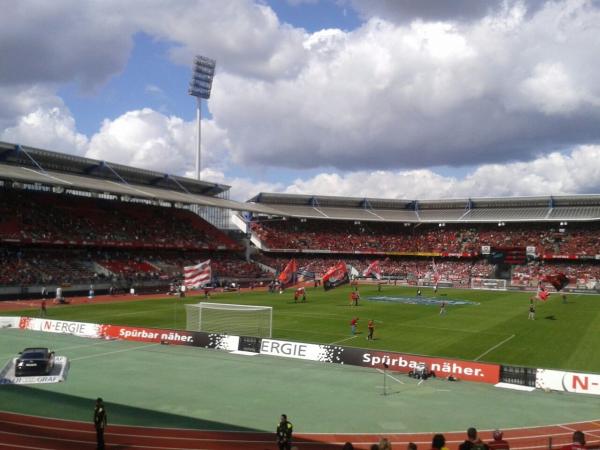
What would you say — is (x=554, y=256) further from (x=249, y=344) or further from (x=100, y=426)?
(x=100, y=426)

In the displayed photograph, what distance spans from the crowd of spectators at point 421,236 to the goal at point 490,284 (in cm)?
1358

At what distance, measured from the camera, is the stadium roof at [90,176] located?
56.9m

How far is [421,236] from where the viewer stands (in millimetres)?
107625

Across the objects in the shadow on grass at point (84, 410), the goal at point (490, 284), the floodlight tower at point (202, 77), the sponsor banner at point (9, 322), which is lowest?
the shadow on grass at point (84, 410)

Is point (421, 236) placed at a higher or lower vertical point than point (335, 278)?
higher

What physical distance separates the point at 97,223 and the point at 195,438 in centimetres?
5949

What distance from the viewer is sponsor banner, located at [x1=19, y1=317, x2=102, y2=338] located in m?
35.1

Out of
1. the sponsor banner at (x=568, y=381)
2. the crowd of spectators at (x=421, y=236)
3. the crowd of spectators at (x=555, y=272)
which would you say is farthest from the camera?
the crowd of spectators at (x=421, y=236)

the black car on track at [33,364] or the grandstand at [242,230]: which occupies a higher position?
the grandstand at [242,230]

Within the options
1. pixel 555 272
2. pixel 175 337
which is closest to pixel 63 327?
pixel 175 337

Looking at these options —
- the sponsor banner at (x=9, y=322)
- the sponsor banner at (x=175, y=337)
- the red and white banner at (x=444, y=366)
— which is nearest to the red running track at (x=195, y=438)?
the red and white banner at (x=444, y=366)

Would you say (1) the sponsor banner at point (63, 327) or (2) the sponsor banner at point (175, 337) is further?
(1) the sponsor banner at point (63, 327)

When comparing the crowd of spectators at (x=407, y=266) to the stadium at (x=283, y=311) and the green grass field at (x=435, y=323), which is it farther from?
the green grass field at (x=435, y=323)

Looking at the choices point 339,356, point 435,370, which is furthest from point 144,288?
point 435,370
